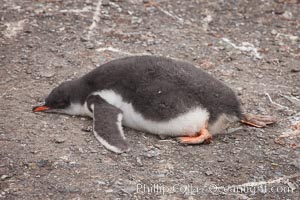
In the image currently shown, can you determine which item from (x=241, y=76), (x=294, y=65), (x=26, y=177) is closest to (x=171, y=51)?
(x=241, y=76)

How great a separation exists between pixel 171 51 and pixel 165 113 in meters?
1.90

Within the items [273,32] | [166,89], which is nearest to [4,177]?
[166,89]

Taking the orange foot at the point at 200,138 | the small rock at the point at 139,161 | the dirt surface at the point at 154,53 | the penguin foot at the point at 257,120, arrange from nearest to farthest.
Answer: the dirt surface at the point at 154,53 → the small rock at the point at 139,161 → the orange foot at the point at 200,138 → the penguin foot at the point at 257,120

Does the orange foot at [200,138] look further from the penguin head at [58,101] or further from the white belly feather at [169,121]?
the penguin head at [58,101]

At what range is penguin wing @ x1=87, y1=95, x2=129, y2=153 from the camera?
193 inches

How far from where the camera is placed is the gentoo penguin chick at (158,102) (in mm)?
5066

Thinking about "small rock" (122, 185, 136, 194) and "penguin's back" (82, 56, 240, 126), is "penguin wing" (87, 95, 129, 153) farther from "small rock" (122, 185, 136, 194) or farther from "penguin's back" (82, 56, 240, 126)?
"small rock" (122, 185, 136, 194)

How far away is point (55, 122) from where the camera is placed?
5.34 meters

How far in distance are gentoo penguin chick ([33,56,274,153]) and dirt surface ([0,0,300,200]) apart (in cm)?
12

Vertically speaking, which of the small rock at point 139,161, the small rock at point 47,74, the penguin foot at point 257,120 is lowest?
the small rock at point 47,74

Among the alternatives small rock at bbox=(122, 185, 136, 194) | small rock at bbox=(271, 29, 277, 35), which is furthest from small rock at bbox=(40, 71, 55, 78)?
small rock at bbox=(271, 29, 277, 35)

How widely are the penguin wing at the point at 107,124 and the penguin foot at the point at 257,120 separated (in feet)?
3.78

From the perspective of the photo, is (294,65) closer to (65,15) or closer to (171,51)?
(171,51)

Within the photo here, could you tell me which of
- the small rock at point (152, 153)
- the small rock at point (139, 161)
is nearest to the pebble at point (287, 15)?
the small rock at point (152, 153)
